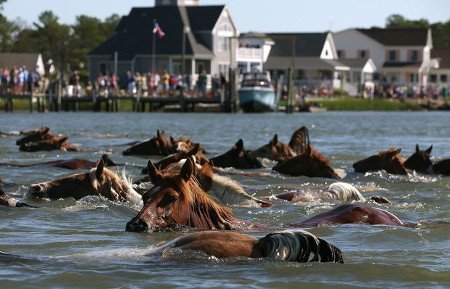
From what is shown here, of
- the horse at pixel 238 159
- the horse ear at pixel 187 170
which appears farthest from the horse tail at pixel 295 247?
the horse at pixel 238 159

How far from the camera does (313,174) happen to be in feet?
62.7

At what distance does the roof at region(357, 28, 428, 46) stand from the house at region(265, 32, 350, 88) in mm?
8065

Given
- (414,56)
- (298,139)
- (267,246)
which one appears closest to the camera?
(267,246)

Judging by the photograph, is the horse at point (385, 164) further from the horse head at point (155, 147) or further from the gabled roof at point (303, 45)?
the gabled roof at point (303, 45)

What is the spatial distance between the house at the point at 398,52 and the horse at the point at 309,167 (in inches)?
4460

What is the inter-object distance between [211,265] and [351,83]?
112m

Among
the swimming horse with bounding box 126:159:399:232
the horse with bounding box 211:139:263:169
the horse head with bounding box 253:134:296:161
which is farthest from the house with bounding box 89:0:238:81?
the swimming horse with bounding box 126:159:399:232

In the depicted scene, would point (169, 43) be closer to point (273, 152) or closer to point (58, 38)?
point (58, 38)

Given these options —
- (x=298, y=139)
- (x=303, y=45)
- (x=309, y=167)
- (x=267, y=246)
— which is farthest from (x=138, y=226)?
(x=303, y=45)

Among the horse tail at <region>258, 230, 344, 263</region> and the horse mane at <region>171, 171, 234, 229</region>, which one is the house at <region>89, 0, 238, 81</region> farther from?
the horse tail at <region>258, 230, 344, 263</region>

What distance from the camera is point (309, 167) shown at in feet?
A: 63.3

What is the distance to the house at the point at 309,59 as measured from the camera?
12194cm

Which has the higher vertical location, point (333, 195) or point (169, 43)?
point (169, 43)

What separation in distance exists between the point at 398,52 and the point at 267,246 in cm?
12781
